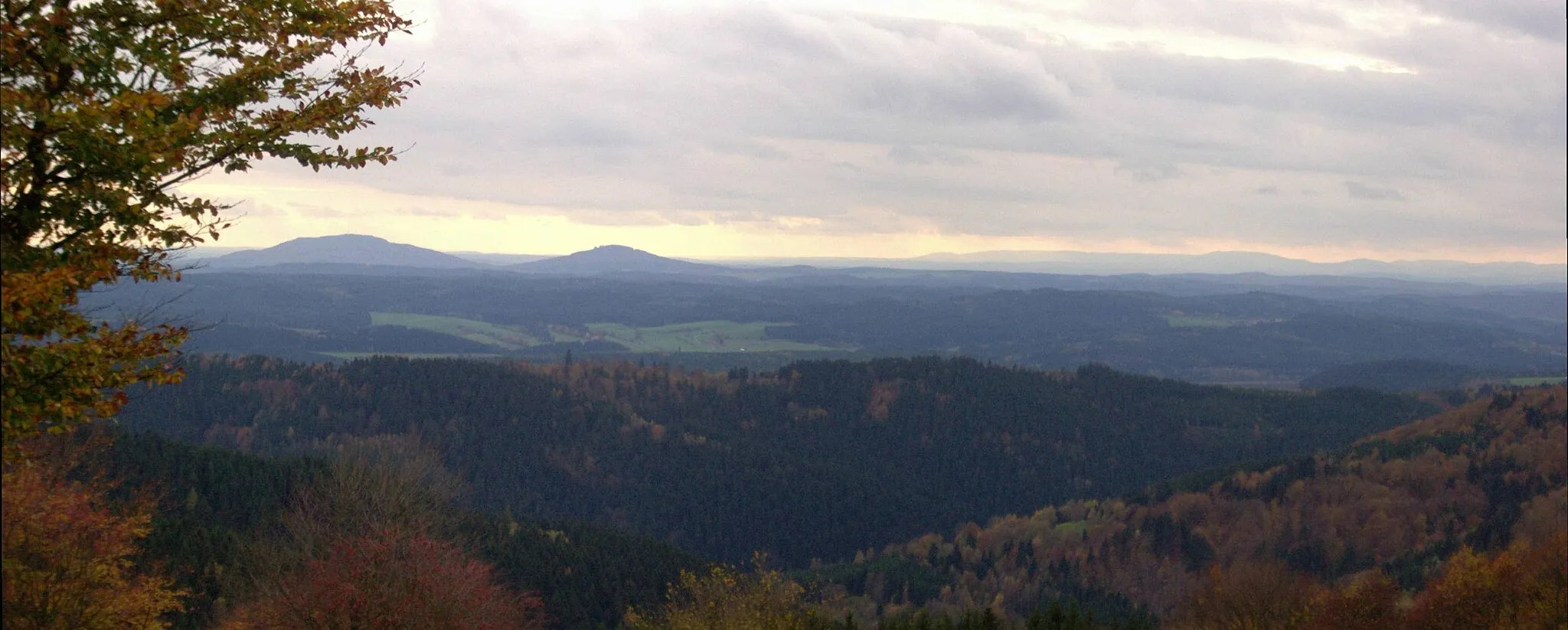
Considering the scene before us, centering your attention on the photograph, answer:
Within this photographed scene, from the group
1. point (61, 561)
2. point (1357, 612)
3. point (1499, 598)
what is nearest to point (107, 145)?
point (61, 561)

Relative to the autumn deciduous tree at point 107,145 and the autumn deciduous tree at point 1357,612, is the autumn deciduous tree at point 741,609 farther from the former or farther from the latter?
the autumn deciduous tree at point 107,145

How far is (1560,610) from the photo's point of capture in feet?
162

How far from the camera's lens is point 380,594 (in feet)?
121

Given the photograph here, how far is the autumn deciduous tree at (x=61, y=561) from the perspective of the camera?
55.1 feet

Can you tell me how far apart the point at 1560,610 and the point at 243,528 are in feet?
314

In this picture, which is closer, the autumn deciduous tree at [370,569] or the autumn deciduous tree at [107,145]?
the autumn deciduous tree at [107,145]

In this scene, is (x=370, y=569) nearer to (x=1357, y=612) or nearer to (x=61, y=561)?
(x=61, y=561)

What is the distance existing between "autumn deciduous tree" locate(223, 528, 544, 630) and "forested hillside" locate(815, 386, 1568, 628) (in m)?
84.6

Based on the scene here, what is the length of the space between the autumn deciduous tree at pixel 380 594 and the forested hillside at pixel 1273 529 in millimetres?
84642

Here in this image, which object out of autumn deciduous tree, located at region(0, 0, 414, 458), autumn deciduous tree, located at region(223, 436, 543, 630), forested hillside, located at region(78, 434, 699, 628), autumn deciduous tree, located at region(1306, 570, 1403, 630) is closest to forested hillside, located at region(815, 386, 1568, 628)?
forested hillside, located at region(78, 434, 699, 628)

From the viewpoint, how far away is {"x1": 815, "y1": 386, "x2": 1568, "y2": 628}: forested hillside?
147875 mm

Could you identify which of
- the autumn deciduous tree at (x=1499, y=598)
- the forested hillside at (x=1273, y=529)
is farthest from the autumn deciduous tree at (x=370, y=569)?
the forested hillside at (x=1273, y=529)

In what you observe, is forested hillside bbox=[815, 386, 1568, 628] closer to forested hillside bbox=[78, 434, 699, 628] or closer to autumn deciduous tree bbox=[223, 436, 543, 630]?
forested hillside bbox=[78, 434, 699, 628]

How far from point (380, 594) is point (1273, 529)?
160797mm
